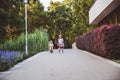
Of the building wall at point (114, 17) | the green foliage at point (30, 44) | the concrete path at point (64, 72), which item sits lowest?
the concrete path at point (64, 72)

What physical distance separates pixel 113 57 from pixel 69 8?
5406 cm

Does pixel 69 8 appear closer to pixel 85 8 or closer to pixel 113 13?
pixel 85 8

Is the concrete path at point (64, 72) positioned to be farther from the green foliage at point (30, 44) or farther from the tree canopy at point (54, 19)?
the green foliage at point (30, 44)

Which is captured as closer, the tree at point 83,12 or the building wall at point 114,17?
the building wall at point 114,17

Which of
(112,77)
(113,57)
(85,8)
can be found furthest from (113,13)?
(112,77)

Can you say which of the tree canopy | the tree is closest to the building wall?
the tree canopy

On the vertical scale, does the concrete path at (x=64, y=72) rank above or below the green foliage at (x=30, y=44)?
below

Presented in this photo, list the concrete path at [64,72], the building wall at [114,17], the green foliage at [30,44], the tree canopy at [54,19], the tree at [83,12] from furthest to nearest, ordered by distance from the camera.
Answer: the tree at [83,12] < the tree canopy at [54,19] < the green foliage at [30,44] < the building wall at [114,17] < the concrete path at [64,72]

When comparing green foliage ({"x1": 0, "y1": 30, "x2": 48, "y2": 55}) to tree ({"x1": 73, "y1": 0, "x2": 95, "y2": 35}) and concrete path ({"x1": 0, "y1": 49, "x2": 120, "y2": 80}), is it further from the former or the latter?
tree ({"x1": 73, "y1": 0, "x2": 95, "y2": 35})

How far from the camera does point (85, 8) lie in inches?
2383

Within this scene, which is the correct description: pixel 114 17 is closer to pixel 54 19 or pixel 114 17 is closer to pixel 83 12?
pixel 83 12

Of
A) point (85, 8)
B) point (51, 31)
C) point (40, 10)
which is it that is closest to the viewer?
point (85, 8)

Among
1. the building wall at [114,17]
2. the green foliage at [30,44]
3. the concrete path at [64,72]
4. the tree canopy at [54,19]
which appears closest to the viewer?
the concrete path at [64,72]

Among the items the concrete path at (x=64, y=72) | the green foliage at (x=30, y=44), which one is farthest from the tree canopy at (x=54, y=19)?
the concrete path at (x=64, y=72)
